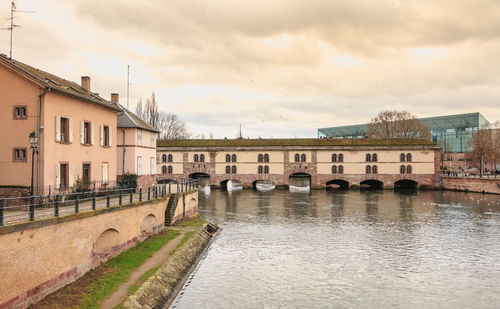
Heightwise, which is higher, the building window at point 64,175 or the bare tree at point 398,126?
the bare tree at point 398,126

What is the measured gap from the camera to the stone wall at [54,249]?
452 inches

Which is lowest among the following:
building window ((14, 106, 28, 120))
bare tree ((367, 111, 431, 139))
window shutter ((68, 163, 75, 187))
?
window shutter ((68, 163, 75, 187))

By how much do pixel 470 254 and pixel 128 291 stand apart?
18379mm

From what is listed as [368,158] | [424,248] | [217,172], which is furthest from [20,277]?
[368,158]

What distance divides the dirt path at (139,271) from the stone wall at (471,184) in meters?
47.4

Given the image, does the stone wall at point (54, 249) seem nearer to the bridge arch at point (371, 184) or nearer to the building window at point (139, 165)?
the building window at point (139, 165)

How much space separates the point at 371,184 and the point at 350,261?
52.6m

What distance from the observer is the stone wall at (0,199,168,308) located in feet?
37.7

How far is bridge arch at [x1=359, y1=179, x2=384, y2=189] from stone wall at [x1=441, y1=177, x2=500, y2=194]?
9433 millimetres

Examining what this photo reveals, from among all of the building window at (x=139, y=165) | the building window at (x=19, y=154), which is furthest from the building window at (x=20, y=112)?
the building window at (x=139, y=165)

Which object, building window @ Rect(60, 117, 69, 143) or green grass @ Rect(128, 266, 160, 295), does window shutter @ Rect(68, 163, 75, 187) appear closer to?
building window @ Rect(60, 117, 69, 143)

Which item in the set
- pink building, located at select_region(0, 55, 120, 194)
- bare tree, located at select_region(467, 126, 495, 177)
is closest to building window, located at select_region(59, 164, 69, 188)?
pink building, located at select_region(0, 55, 120, 194)

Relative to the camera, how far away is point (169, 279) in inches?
666

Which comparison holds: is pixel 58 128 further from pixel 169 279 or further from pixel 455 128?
pixel 455 128
